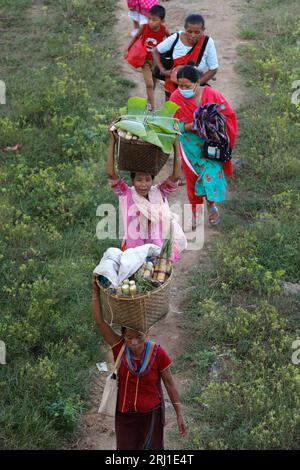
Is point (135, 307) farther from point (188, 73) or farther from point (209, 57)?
point (209, 57)

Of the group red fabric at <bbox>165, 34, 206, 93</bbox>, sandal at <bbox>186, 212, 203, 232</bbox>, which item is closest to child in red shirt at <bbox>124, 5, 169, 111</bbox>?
red fabric at <bbox>165, 34, 206, 93</bbox>

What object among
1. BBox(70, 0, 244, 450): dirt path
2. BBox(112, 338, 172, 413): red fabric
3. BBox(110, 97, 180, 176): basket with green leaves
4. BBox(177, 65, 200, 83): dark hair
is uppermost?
BBox(110, 97, 180, 176): basket with green leaves

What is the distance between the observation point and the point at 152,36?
29.4ft

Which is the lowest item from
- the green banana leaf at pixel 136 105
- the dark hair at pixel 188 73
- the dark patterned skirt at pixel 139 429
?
the dark patterned skirt at pixel 139 429

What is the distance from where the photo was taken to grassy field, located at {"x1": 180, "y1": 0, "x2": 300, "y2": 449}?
17.7 ft

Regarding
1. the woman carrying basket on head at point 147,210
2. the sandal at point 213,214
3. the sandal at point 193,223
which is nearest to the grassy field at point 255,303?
the sandal at point 213,214

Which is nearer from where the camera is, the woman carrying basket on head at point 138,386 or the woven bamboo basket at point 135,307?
the woven bamboo basket at point 135,307

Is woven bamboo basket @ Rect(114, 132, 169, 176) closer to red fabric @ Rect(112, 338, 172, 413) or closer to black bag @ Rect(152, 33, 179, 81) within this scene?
red fabric @ Rect(112, 338, 172, 413)

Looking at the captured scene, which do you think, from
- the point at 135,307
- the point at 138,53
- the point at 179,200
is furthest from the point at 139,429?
the point at 138,53

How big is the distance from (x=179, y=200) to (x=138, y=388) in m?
3.84

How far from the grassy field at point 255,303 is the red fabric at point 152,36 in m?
1.46

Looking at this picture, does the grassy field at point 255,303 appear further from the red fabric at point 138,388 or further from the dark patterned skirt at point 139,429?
the red fabric at point 138,388

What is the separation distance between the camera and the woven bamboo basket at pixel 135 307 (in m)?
4.38
